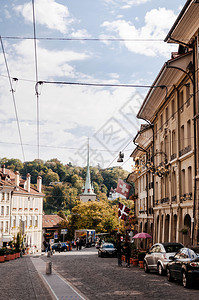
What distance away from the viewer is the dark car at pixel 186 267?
1456 centimetres

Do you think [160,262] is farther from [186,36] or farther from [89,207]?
[89,207]

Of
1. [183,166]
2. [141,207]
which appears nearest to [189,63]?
[183,166]

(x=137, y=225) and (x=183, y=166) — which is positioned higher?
(x=183, y=166)

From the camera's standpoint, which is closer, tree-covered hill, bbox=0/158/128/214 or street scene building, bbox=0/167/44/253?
street scene building, bbox=0/167/44/253

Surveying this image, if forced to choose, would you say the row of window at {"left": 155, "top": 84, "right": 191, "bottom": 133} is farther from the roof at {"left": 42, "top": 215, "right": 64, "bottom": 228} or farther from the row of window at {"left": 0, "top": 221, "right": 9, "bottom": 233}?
the roof at {"left": 42, "top": 215, "right": 64, "bottom": 228}

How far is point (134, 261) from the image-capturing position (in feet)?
92.0

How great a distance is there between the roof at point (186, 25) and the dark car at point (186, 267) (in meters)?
12.6

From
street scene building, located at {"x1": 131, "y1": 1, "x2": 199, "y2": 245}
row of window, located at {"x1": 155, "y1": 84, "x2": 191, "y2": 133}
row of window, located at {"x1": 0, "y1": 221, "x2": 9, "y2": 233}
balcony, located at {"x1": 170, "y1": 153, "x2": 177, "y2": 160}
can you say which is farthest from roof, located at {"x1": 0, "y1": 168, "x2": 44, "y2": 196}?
balcony, located at {"x1": 170, "y1": 153, "x2": 177, "y2": 160}

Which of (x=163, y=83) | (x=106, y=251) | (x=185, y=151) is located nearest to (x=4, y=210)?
(x=106, y=251)

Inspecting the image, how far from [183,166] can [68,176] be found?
386 ft

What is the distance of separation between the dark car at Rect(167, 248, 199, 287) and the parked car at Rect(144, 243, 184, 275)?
10.0 feet

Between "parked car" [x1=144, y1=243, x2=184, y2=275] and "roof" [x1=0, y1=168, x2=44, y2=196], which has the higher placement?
"roof" [x1=0, y1=168, x2=44, y2=196]

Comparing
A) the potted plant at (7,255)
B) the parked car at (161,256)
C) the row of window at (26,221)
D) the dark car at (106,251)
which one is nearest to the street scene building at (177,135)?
the parked car at (161,256)

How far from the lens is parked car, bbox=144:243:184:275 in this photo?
65.6 feet
